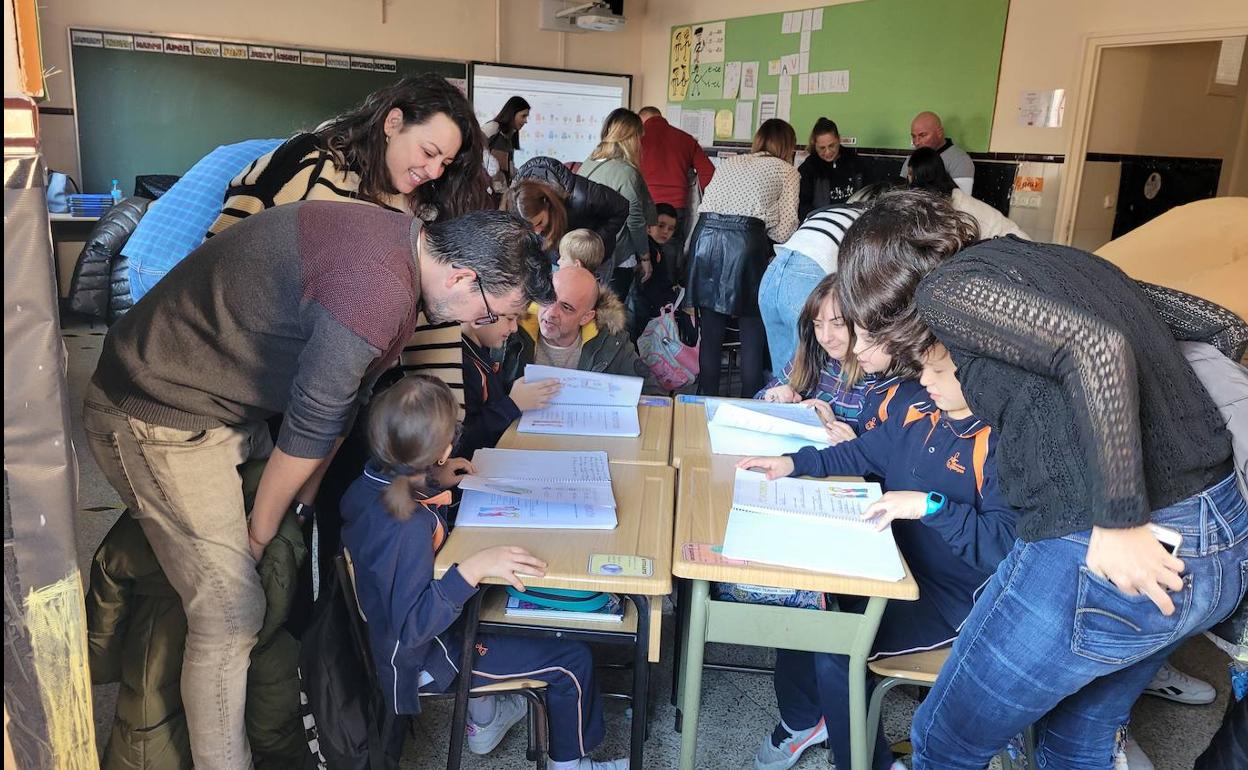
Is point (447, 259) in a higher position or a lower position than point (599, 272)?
higher

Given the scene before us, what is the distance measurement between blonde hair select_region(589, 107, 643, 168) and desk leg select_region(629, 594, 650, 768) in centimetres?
298

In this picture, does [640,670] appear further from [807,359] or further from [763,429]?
[807,359]

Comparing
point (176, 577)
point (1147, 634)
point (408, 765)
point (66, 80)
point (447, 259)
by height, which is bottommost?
point (408, 765)

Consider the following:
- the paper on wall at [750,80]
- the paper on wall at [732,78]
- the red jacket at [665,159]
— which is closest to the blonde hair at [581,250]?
the red jacket at [665,159]

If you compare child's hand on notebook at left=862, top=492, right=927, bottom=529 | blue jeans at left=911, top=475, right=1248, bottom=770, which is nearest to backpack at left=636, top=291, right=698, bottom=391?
child's hand on notebook at left=862, top=492, right=927, bottom=529

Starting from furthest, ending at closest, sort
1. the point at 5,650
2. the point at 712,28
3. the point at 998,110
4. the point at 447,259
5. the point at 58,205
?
1. the point at 712,28
2. the point at 58,205
3. the point at 998,110
4. the point at 447,259
5. the point at 5,650

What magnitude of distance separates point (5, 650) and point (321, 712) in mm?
835

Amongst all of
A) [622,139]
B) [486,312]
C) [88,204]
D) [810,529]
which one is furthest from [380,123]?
[88,204]

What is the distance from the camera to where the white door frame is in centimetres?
431

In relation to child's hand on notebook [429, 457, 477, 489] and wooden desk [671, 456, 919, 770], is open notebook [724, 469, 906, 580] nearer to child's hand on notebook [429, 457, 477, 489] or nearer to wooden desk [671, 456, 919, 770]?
wooden desk [671, 456, 919, 770]

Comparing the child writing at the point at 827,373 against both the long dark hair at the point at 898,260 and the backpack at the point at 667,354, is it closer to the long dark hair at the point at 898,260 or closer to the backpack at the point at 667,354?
the long dark hair at the point at 898,260

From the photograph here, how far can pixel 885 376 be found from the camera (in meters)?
2.07

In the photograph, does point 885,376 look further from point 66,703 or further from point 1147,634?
point 66,703

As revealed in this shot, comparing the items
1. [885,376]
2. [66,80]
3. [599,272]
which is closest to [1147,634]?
[885,376]
